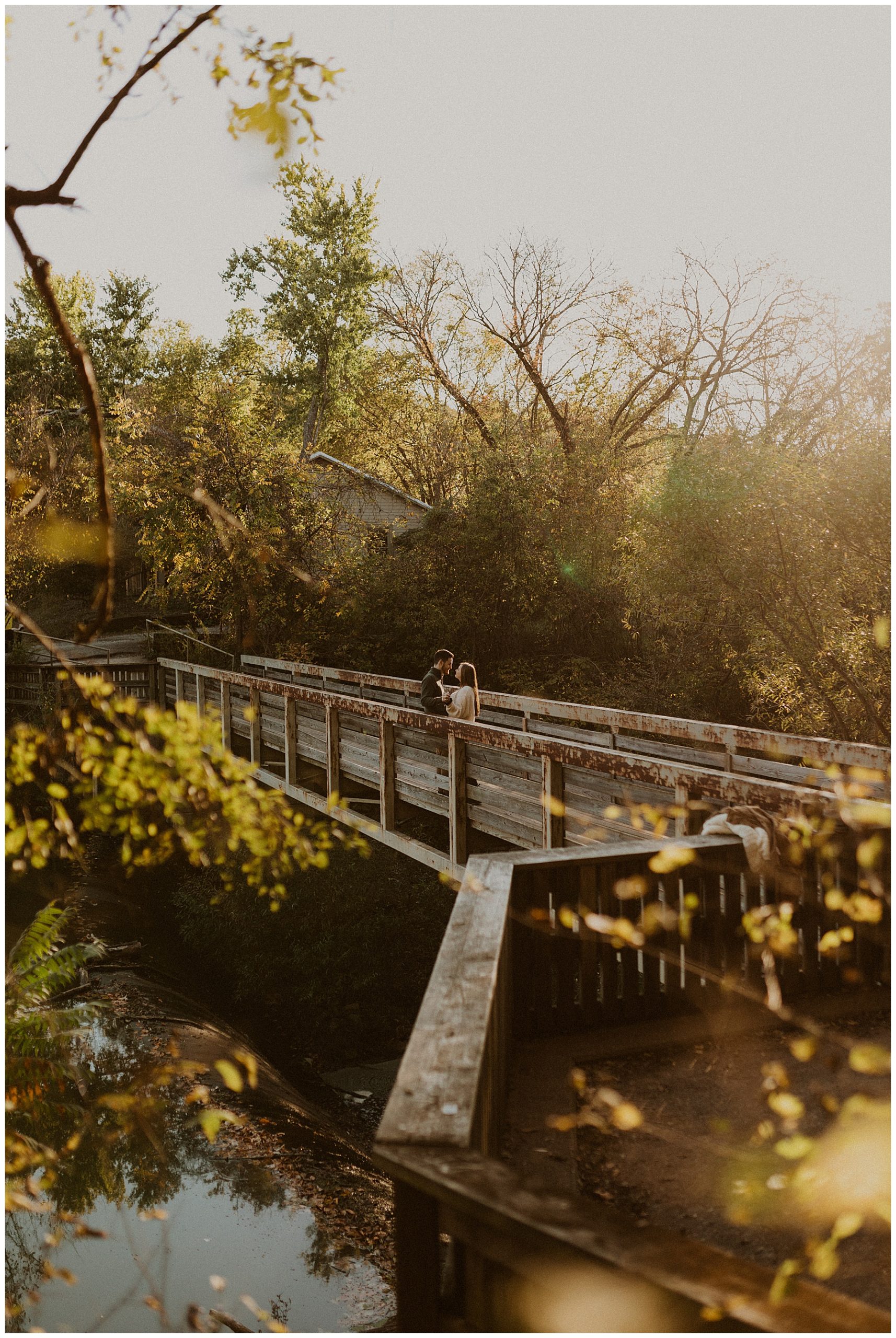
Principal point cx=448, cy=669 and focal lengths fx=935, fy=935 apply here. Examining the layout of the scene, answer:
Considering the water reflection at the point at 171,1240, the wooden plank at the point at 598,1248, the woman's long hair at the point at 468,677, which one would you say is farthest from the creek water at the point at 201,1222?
the woman's long hair at the point at 468,677

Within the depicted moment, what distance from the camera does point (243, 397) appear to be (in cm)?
2317

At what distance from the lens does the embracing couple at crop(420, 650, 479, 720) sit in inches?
395

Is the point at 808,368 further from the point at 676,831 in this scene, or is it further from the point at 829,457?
the point at 676,831

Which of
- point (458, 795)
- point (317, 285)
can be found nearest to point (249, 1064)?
point (458, 795)

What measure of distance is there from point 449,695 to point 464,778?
2.46 m

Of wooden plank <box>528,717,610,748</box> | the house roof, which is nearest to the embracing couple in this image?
wooden plank <box>528,717,610,748</box>

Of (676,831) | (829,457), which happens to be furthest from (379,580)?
(676,831)

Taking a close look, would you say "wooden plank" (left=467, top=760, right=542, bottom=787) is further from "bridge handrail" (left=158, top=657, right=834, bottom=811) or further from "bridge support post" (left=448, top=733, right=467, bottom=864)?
"bridge handrail" (left=158, top=657, right=834, bottom=811)

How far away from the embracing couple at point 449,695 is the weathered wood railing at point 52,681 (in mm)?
9684

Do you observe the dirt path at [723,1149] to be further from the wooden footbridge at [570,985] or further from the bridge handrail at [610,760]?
the bridge handrail at [610,760]

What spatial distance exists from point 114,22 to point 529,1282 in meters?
5.06

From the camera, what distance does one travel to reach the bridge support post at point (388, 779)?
10.2 meters

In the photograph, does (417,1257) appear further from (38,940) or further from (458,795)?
(458,795)

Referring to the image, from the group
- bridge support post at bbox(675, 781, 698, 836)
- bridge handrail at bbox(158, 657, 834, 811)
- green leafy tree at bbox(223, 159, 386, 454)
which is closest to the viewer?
bridge handrail at bbox(158, 657, 834, 811)
